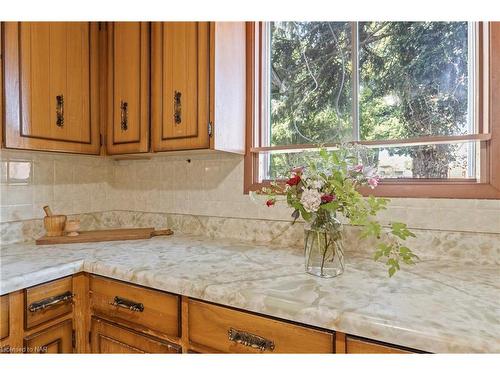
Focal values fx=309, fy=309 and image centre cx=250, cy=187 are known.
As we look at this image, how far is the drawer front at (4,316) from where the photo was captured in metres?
0.99

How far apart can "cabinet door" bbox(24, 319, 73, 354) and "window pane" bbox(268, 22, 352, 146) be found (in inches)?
48.2

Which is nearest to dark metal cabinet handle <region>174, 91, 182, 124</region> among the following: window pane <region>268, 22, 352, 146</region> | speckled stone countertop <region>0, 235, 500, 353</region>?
window pane <region>268, 22, 352, 146</region>

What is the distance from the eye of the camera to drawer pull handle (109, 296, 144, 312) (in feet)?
3.59

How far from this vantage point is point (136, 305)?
110 cm

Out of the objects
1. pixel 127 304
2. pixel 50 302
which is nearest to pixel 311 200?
pixel 127 304

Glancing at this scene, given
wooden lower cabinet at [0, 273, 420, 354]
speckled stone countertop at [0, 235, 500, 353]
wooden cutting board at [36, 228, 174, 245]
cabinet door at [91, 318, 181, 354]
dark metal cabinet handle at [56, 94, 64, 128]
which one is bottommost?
cabinet door at [91, 318, 181, 354]

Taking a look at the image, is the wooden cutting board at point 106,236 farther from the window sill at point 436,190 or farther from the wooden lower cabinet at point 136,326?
the window sill at point 436,190

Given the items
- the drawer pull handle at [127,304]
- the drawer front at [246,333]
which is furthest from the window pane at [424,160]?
the drawer pull handle at [127,304]

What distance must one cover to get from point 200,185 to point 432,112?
121cm

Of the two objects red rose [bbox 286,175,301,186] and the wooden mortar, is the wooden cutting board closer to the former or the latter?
the wooden mortar

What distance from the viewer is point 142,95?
157cm

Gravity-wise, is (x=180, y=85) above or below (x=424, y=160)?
above

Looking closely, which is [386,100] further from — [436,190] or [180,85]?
[180,85]

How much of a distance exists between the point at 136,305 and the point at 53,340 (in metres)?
0.36
